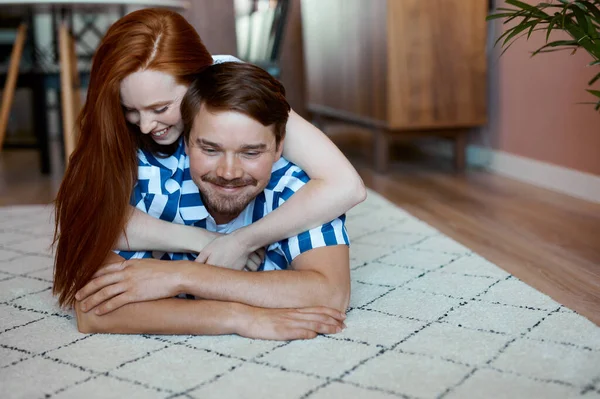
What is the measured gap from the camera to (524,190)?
2883 mm

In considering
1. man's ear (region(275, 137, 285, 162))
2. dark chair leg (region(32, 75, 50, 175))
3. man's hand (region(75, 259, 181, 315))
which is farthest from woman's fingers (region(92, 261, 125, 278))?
dark chair leg (region(32, 75, 50, 175))

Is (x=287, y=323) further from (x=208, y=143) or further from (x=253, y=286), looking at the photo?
(x=208, y=143)

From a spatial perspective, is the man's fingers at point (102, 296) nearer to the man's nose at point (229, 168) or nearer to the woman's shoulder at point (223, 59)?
the man's nose at point (229, 168)

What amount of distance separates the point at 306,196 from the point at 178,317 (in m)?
0.34

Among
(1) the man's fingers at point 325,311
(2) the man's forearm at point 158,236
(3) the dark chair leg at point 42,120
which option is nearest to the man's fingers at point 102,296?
(2) the man's forearm at point 158,236

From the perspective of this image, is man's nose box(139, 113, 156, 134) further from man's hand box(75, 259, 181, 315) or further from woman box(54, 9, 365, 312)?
man's hand box(75, 259, 181, 315)

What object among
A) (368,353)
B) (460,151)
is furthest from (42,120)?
(368,353)

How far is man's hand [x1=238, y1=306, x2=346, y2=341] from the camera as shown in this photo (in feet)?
4.25

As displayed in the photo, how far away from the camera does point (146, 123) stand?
136 cm

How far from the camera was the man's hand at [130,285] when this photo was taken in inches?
52.2

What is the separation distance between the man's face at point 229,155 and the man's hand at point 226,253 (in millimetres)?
94

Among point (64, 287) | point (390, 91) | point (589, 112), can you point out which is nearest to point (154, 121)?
point (64, 287)

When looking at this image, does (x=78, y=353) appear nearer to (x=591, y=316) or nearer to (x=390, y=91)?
(x=591, y=316)

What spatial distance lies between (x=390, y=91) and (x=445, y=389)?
2360 mm
